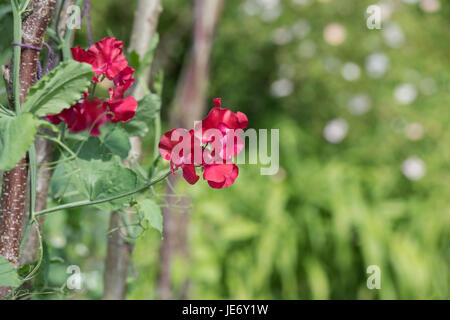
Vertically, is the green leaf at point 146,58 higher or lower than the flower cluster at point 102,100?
higher

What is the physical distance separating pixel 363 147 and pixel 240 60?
1.00 metres

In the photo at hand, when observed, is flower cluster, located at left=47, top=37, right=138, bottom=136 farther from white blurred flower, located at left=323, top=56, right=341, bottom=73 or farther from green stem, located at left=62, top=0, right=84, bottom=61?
white blurred flower, located at left=323, top=56, right=341, bottom=73

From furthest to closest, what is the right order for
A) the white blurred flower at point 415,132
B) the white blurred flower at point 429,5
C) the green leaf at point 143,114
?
1. the white blurred flower at point 429,5
2. the white blurred flower at point 415,132
3. the green leaf at point 143,114

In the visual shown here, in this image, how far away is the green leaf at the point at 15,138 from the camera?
41 centimetres

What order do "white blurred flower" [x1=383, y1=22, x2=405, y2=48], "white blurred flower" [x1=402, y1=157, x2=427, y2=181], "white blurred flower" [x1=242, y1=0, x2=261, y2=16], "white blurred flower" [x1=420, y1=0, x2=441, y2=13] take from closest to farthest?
1. "white blurred flower" [x1=402, y1=157, x2=427, y2=181]
2. "white blurred flower" [x1=383, y1=22, x2=405, y2=48]
3. "white blurred flower" [x1=420, y1=0, x2=441, y2=13]
4. "white blurred flower" [x1=242, y1=0, x2=261, y2=16]

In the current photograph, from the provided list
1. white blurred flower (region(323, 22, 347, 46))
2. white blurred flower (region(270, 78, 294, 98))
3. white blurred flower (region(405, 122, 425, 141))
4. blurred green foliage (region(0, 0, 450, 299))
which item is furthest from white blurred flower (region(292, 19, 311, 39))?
white blurred flower (region(405, 122, 425, 141))

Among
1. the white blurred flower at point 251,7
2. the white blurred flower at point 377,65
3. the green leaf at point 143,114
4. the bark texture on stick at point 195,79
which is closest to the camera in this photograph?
the green leaf at point 143,114

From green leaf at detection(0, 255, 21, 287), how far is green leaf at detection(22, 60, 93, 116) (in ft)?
0.43

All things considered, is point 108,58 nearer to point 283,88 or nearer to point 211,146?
point 211,146

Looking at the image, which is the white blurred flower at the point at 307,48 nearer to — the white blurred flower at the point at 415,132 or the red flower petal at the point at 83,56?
the white blurred flower at the point at 415,132

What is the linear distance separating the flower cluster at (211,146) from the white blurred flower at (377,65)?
228 cm

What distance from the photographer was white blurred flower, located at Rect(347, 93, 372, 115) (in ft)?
8.30

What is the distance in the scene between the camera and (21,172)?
492 millimetres

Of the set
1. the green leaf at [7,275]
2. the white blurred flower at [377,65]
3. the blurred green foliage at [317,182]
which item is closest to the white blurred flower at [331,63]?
the blurred green foliage at [317,182]
